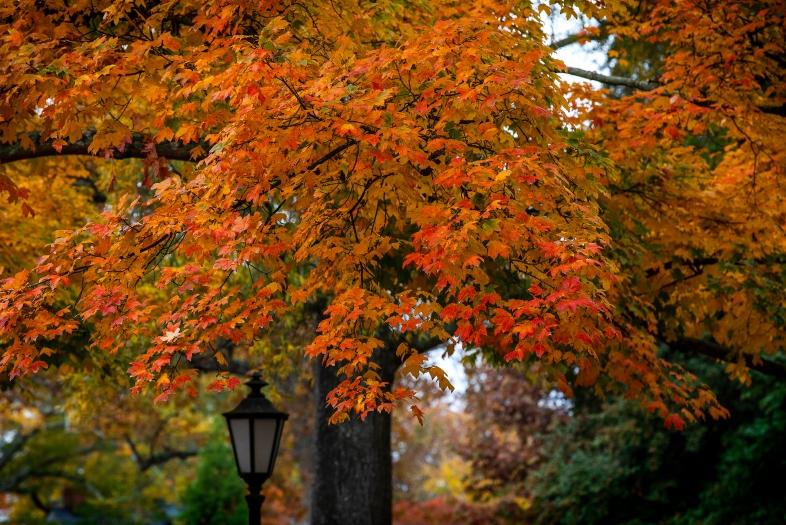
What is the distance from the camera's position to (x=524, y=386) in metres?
21.0

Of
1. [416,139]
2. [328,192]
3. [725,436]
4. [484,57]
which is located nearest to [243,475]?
[328,192]

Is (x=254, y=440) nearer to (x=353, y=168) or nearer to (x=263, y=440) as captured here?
(x=263, y=440)

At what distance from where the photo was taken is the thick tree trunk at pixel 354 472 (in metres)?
12.0

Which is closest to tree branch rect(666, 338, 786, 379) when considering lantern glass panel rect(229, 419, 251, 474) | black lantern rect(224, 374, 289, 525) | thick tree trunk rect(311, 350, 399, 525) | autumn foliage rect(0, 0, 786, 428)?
autumn foliage rect(0, 0, 786, 428)

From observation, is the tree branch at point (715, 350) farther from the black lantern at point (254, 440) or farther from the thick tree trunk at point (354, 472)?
the black lantern at point (254, 440)

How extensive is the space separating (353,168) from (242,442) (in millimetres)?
2460

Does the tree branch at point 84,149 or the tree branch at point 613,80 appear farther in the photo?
the tree branch at point 613,80

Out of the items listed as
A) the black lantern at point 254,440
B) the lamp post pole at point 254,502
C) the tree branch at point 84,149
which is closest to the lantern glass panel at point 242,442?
the black lantern at point 254,440

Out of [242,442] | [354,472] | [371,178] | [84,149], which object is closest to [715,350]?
[354,472]

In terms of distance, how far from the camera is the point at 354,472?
12094 millimetres

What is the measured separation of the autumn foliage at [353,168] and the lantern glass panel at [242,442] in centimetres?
51

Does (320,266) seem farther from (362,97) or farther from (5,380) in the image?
(5,380)

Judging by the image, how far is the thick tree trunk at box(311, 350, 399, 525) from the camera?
39.5 ft

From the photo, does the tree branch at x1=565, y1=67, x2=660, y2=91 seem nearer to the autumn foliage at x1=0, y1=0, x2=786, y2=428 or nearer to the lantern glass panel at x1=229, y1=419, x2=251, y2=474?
the autumn foliage at x1=0, y1=0, x2=786, y2=428
